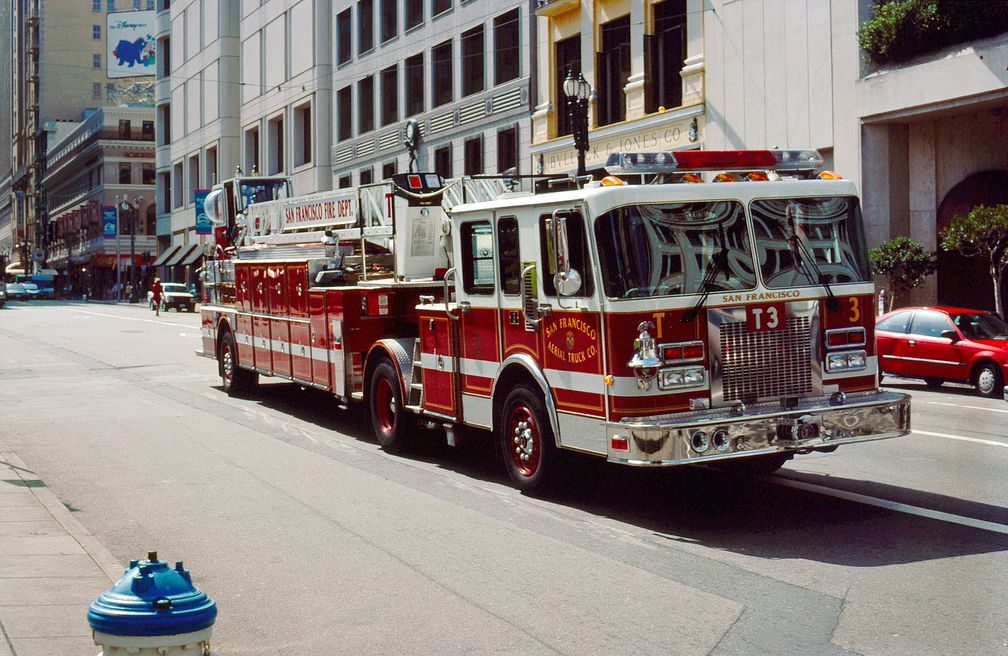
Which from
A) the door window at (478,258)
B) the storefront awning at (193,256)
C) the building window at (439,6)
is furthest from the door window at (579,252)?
the storefront awning at (193,256)

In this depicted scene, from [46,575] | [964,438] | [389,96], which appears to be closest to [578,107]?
[964,438]

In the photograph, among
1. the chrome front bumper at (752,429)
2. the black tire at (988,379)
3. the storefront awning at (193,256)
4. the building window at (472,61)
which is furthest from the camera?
the storefront awning at (193,256)

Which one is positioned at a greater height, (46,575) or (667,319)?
(667,319)

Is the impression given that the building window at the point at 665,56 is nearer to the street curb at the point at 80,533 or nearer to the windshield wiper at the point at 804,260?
the windshield wiper at the point at 804,260

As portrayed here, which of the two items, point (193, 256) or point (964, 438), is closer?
point (964, 438)

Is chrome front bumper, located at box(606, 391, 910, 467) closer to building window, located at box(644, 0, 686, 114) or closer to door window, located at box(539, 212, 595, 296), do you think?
door window, located at box(539, 212, 595, 296)

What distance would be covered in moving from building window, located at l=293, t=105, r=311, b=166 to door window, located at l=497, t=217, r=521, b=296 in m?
47.0

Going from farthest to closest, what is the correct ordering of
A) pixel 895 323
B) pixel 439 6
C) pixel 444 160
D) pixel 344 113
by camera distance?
pixel 344 113, pixel 444 160, pixel 439 6, pixel 895 323

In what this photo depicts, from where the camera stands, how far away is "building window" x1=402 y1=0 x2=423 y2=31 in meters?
45.8

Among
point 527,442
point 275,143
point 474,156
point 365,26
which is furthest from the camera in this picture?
point 275,143

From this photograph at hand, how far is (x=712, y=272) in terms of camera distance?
9406 mm

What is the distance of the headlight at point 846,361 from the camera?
9.70 meters

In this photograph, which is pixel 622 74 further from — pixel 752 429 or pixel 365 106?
pixel 752 429

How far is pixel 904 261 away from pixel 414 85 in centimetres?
2551
